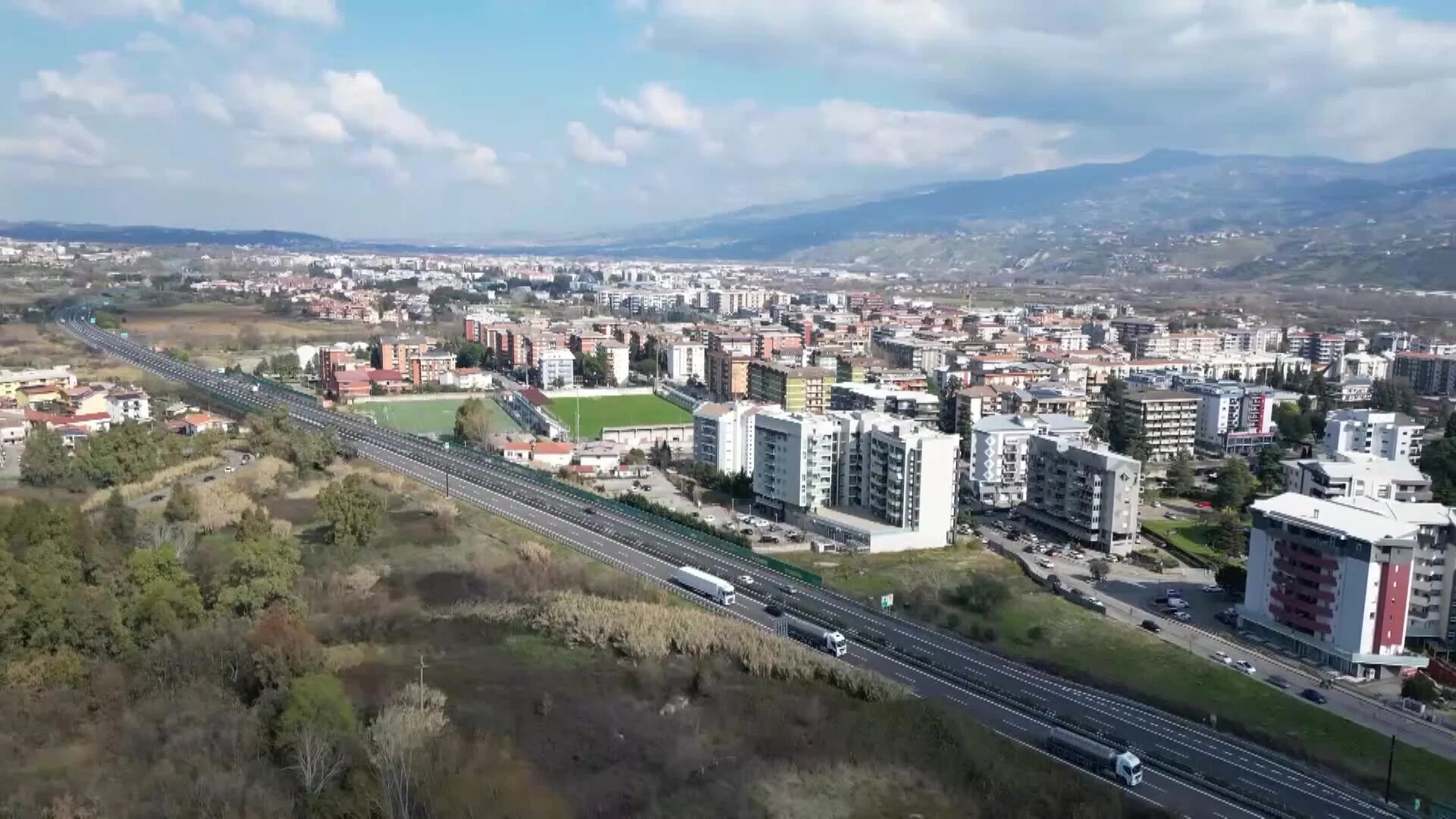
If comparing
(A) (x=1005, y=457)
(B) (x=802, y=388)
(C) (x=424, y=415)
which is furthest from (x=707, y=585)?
(C) (x=424, y=415)

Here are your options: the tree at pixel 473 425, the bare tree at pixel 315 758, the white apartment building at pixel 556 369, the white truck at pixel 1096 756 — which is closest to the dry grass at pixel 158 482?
the tree at pixel 473 425

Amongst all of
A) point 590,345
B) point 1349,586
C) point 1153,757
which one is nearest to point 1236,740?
point 1153,757

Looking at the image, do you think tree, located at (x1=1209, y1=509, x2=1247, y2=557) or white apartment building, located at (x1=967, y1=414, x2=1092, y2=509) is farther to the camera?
white apartment building, located at (x1=967, y1=414, x2=1092, y2=509)

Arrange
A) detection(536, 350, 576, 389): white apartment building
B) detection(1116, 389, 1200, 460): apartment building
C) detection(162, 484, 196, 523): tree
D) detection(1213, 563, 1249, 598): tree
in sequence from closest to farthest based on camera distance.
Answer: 1. detection(1213, 563, 1249, 598): tree
2. detection(162, 484, 196, 523): tree
3. detection(1116, 389, 1200, 460): apartment building
4. detection(536, 350, 576, 389): white apartment building

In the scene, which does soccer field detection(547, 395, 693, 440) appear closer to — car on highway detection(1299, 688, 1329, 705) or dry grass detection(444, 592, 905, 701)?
dry grass detection(444, 592, 905, 701)

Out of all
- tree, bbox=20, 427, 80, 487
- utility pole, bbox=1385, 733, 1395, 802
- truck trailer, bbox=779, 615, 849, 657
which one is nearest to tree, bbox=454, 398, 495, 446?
tree, bbox=20, 427, 80, 487

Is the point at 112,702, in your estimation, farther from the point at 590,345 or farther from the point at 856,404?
the point at 590,345
